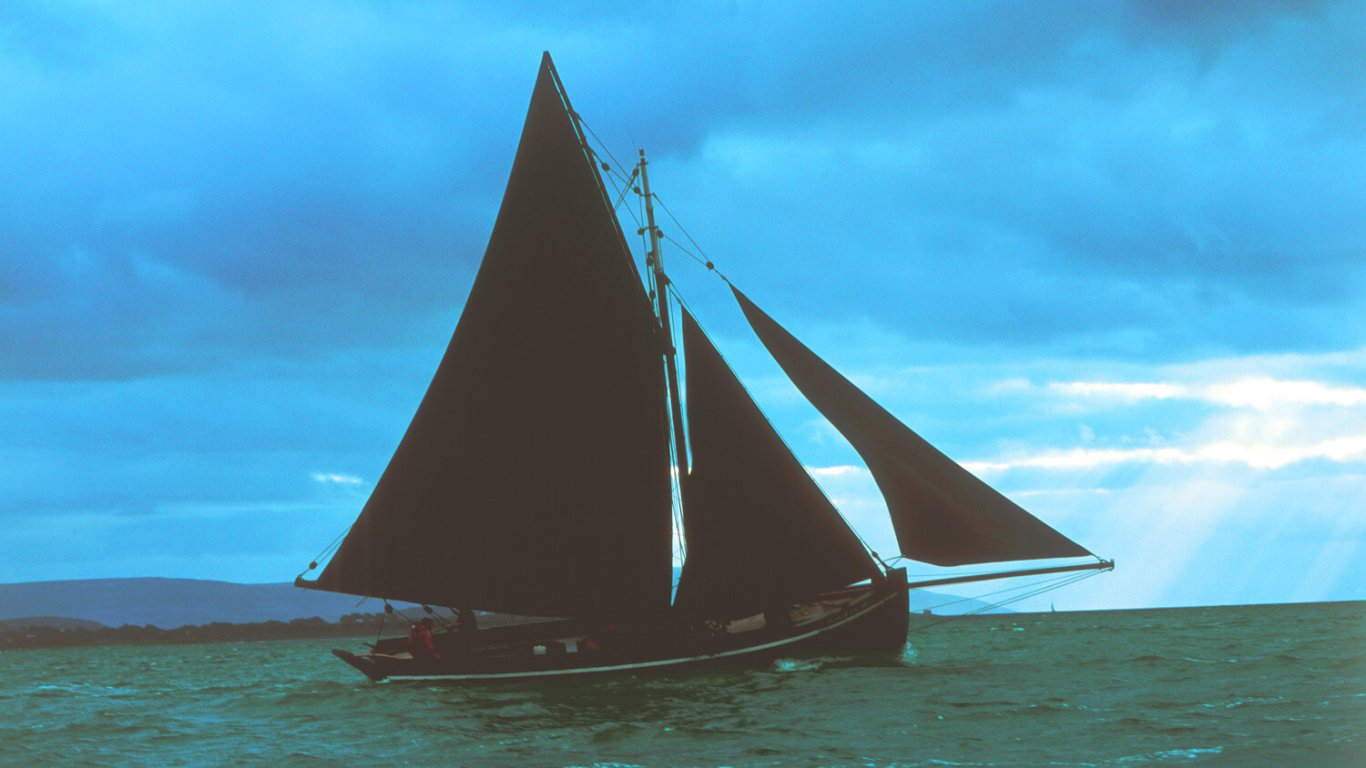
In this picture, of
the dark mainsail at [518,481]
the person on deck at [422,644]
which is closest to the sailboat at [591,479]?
the dark mainsail at [518,481]

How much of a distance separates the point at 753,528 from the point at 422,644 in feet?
34.4

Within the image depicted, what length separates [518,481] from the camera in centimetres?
3588

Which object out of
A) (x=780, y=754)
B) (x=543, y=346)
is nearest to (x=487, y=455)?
(x=543, y=346)

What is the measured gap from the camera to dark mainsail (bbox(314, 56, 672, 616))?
35.8 meters

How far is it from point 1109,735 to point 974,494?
1161 cm

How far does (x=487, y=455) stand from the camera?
1411 inches

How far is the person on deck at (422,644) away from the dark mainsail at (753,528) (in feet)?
24.5

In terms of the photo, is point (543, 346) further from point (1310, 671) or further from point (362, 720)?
point (1310, 671)

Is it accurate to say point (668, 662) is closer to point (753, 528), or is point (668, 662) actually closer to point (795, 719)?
point (753, 528)

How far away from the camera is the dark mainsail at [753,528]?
3528 centimetres

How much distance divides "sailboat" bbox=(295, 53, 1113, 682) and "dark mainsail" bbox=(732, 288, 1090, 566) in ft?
0.21

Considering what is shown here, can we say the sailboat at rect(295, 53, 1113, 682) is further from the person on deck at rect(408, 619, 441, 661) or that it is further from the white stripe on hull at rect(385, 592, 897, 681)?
the person on deck at rect(408, 619, 441, 661)

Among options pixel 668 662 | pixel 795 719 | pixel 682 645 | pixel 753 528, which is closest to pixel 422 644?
pixel 668 662

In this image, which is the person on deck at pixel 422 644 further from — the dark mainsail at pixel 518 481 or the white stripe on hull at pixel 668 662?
the dark mainsail at pixel 518 481
